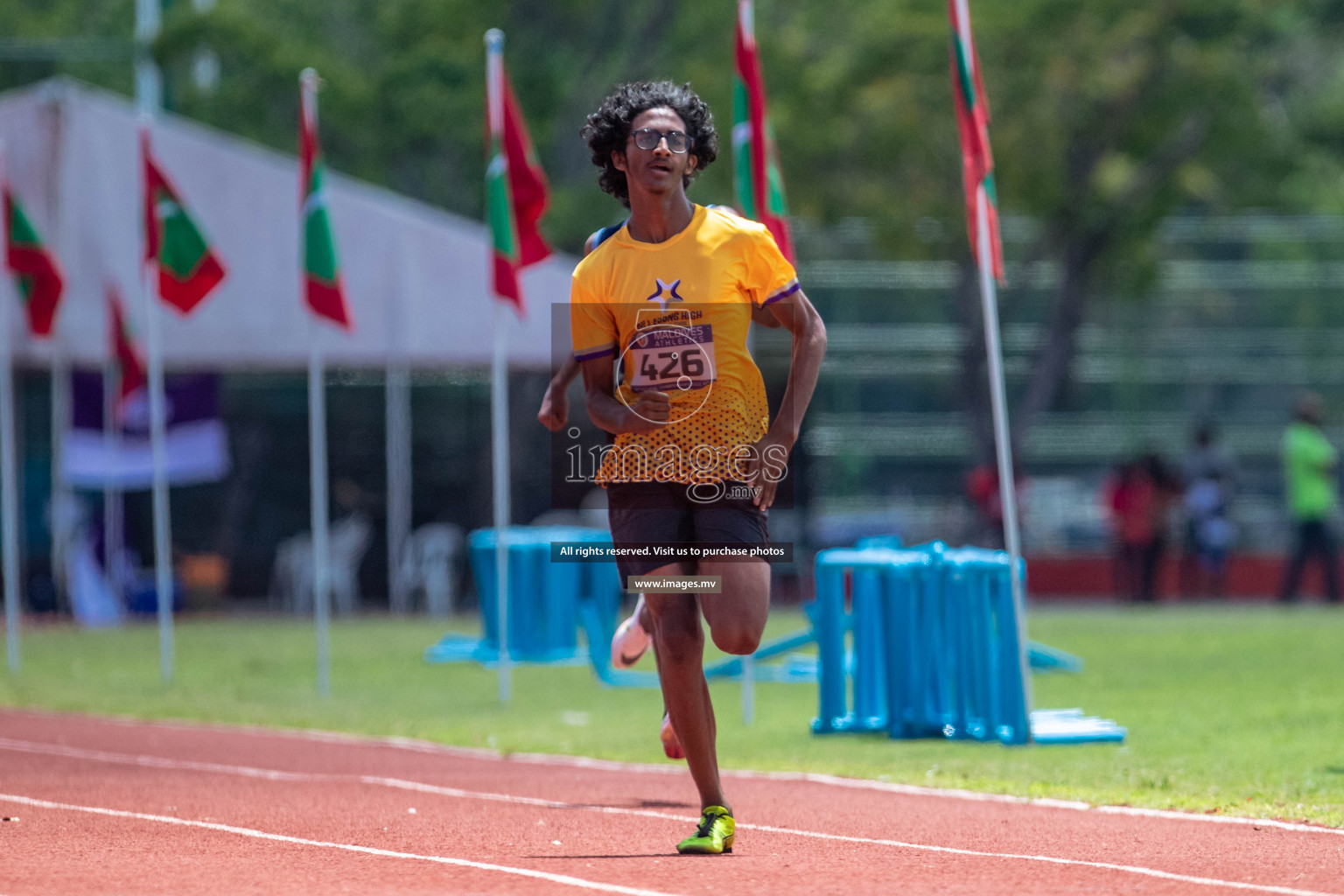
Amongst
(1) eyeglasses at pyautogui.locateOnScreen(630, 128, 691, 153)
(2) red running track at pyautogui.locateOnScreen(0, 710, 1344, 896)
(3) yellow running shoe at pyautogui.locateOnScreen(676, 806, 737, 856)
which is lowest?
(2) red running track at pyautogui.locateOnScreen(0, 710, 1344, 896)

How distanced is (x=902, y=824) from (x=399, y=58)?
72.0ft

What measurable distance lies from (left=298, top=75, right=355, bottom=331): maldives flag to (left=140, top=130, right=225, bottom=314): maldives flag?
1.62 meters

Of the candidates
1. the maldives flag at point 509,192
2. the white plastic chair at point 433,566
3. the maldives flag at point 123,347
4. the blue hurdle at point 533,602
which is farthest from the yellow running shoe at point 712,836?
the white plastic chair at point 433,566

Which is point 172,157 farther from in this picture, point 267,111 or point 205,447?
point 267,111

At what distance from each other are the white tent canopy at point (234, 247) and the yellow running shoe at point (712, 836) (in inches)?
673

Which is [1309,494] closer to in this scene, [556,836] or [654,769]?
[654,769]

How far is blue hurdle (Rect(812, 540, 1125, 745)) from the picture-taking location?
1090 centimetres

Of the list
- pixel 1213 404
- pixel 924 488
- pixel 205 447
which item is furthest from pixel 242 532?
pixel 1213 404

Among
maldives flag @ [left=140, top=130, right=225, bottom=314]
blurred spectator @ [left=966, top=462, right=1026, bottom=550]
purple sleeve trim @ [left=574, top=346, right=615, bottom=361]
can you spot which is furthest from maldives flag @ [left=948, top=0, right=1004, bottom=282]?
blurred spectator @ [left=966, top=462, right=1026, bottom=550]

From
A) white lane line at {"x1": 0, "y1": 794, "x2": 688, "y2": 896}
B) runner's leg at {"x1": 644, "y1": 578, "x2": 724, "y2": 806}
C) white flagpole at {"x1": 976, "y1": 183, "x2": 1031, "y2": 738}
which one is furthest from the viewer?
white flagpole at {"x1": 976, "y1": 183, "x2": 1031, "y2": 738}

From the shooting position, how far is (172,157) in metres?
23.7

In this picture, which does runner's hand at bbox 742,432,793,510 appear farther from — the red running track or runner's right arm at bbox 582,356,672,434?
the red running track

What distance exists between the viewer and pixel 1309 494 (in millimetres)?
22797

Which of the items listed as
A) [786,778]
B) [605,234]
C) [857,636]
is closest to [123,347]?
[857,636]
